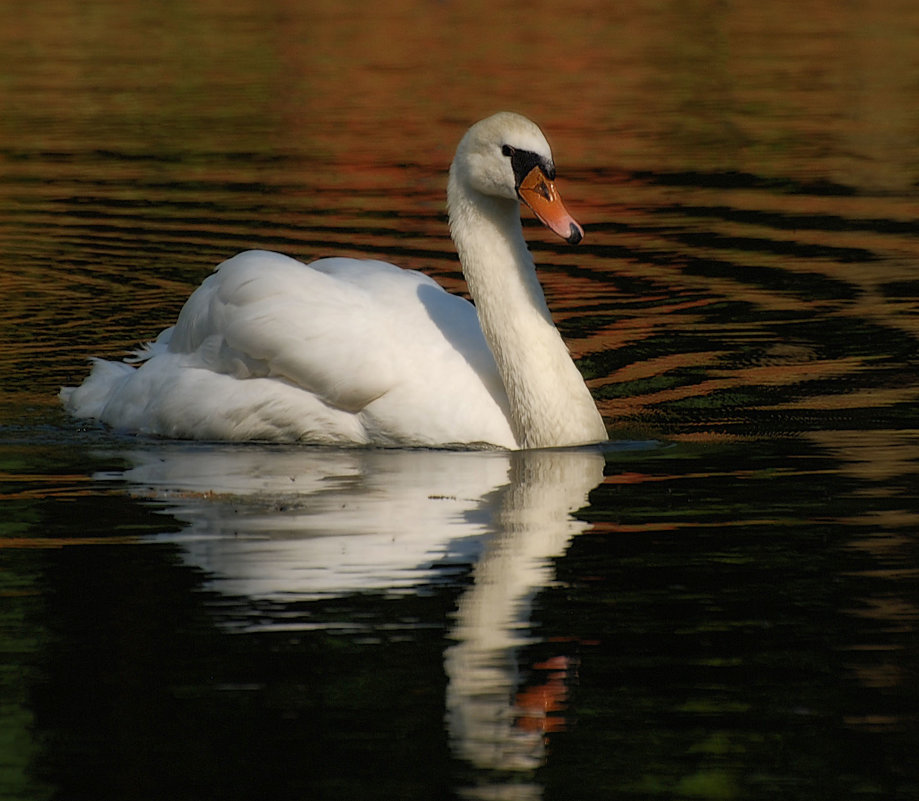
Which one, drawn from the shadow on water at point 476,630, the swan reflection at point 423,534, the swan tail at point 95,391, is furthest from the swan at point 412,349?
the swan tail at point 95,391

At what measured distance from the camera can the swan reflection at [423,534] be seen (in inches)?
202

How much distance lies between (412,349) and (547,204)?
0.86 m

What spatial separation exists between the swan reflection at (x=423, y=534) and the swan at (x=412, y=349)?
139 millimetres

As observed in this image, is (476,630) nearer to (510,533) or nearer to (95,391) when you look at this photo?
(510,533)

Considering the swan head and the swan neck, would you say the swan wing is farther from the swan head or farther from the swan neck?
the swan head

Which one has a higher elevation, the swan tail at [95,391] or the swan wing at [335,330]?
the swan wing at [335,330]

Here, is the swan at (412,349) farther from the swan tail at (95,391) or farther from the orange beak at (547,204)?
the swan tail at (95,391)

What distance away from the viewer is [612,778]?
4.68 m

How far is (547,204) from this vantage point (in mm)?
8367

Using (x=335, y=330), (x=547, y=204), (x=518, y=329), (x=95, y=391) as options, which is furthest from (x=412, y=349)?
(x=95, y=391)

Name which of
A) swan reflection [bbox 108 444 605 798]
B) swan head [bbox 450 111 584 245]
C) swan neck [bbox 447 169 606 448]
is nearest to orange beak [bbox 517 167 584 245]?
swan head [bbox 450 111 584 245]

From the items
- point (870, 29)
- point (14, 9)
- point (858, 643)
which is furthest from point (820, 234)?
point (14, 9)

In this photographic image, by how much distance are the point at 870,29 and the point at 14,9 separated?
16.3 m

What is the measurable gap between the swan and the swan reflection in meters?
0.14
